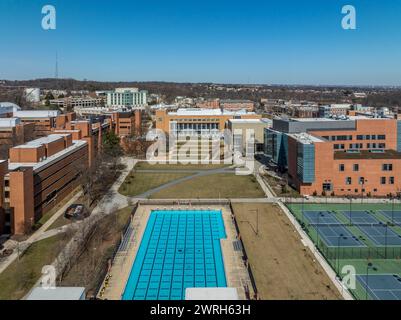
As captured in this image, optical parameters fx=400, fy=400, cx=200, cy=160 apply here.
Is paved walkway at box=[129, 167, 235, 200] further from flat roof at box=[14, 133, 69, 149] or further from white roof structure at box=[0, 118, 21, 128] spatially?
white roof structure at box=[0, 118, 21, 128]

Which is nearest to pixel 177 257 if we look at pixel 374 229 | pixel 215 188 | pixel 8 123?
pixel 374 229

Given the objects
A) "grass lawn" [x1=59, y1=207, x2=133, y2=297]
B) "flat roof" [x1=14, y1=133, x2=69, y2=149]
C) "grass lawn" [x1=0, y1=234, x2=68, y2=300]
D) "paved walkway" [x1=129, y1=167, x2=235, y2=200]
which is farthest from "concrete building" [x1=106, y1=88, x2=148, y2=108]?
"grass lawn" [x1=0, y1=234, x2=68, y2=300]

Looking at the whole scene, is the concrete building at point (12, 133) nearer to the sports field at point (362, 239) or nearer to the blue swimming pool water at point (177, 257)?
the blue swimming pool water at point (177, 257)

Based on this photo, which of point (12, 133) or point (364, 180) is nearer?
point (364, 180)

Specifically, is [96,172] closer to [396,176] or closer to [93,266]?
[93,266]

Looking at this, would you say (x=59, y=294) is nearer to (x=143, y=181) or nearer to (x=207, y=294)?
(x=207, y=294)

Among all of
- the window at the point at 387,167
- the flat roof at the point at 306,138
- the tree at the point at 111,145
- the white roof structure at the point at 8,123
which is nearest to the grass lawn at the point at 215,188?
the flat roof at the point at 306,138
